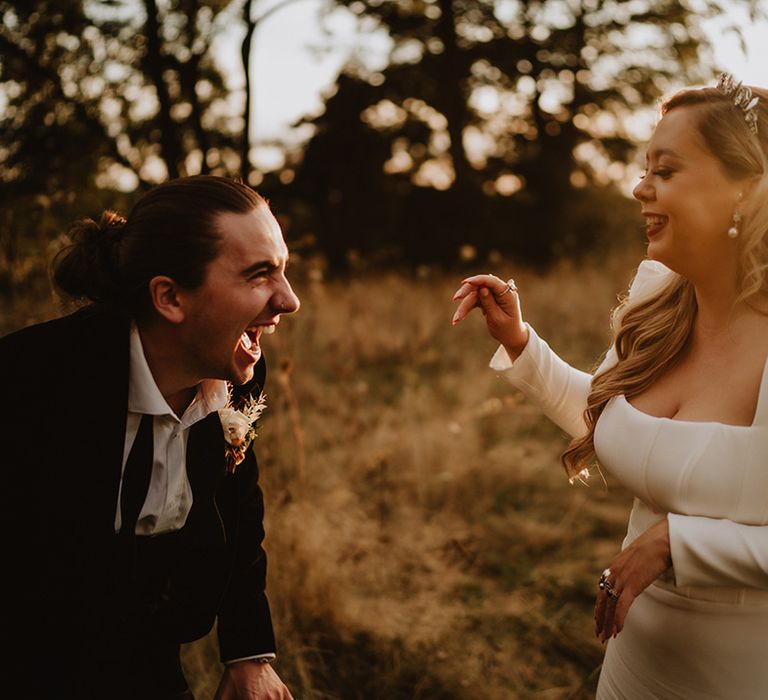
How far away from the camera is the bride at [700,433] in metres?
1.72

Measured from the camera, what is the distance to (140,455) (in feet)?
5.91

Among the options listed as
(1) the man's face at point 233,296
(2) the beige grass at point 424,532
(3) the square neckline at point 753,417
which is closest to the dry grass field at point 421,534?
(2) the beige grass at point 424,532

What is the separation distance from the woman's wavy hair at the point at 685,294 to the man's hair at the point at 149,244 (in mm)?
1137

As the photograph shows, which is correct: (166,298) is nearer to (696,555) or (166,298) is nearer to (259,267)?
(259,267)

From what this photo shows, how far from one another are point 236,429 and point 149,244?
53 centimetres

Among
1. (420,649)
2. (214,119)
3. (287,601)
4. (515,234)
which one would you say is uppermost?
(214,119)

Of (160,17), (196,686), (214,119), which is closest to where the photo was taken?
(196,686)

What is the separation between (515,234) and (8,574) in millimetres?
14406

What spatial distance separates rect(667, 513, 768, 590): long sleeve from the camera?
1.67 meters

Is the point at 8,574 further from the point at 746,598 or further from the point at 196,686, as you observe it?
the point at 746,598

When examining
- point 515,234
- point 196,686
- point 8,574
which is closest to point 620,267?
point 515,234

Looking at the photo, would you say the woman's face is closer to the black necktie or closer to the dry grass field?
the black necktie

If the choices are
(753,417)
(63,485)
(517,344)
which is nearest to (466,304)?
(517,344)

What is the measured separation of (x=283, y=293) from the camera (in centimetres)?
193
